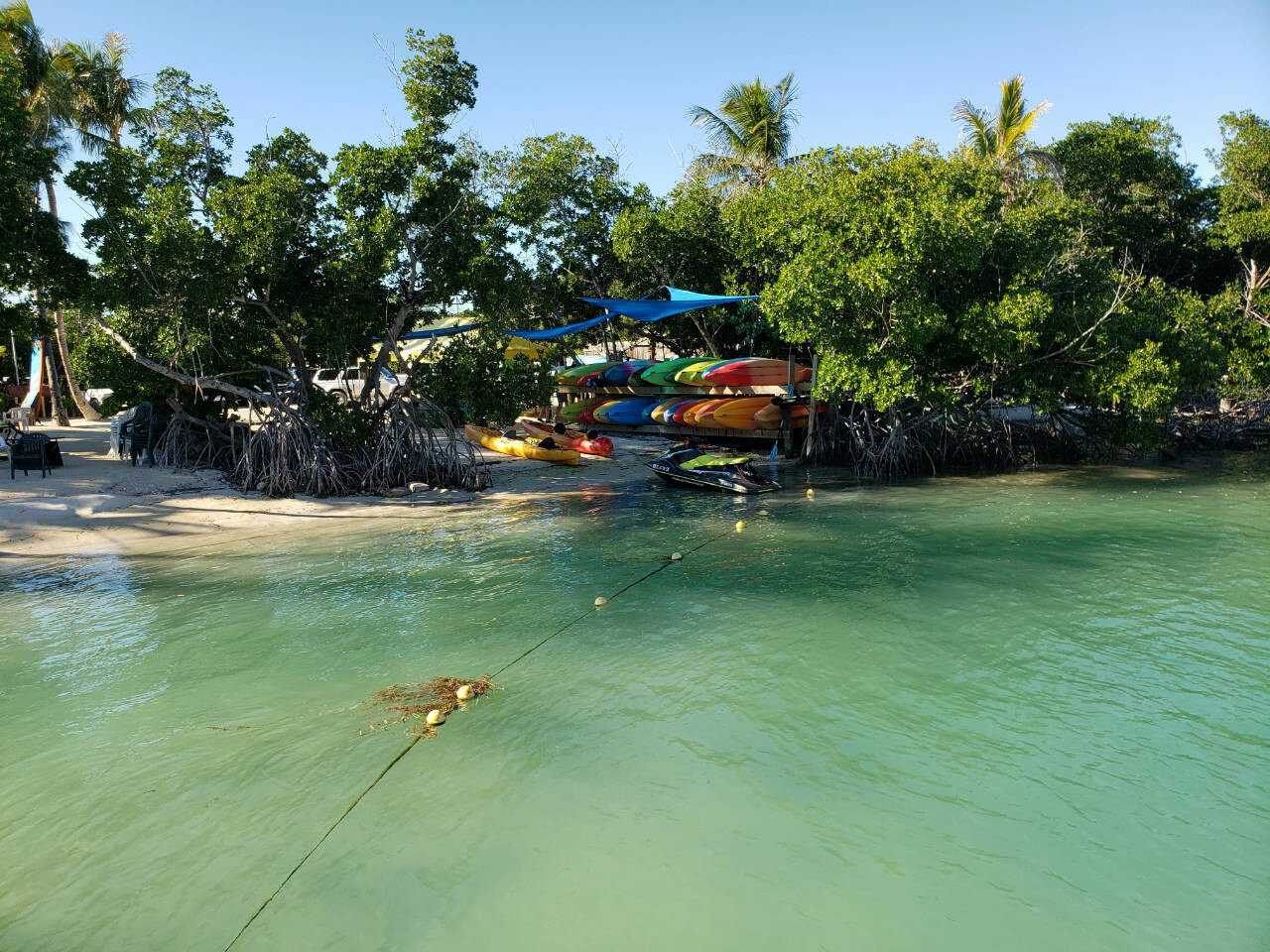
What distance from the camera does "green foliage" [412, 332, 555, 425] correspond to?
48.7 ft

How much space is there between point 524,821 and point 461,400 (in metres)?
10.7

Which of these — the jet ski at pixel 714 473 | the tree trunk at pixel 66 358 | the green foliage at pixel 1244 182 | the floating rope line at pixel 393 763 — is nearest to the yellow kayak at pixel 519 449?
the jet ski at pixel 714 473

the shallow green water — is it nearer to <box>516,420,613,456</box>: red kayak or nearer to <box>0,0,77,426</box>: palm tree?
<box>516,420,613,456</box>: red kayak

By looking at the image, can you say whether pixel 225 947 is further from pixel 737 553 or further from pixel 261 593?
pixel 737 553

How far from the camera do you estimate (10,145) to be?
1213 cm

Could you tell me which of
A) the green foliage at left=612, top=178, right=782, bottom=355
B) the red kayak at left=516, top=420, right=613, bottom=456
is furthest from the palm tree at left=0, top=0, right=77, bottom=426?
the green foliage at left=612, top=178, right=782, bottom=355

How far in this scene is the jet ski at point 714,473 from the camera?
641 inches

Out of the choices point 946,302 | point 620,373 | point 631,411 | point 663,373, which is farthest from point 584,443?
point 946,302

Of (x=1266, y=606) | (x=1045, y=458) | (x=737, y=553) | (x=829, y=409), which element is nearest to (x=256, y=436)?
(x=737, y=553)

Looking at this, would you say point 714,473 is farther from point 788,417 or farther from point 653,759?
point 653,759

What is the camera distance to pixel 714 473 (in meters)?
16.4

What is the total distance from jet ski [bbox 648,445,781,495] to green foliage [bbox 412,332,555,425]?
3077mm

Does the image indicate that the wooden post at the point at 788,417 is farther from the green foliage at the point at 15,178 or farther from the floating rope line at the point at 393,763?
the green foliage at the point at 15,178

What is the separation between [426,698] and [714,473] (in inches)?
408
